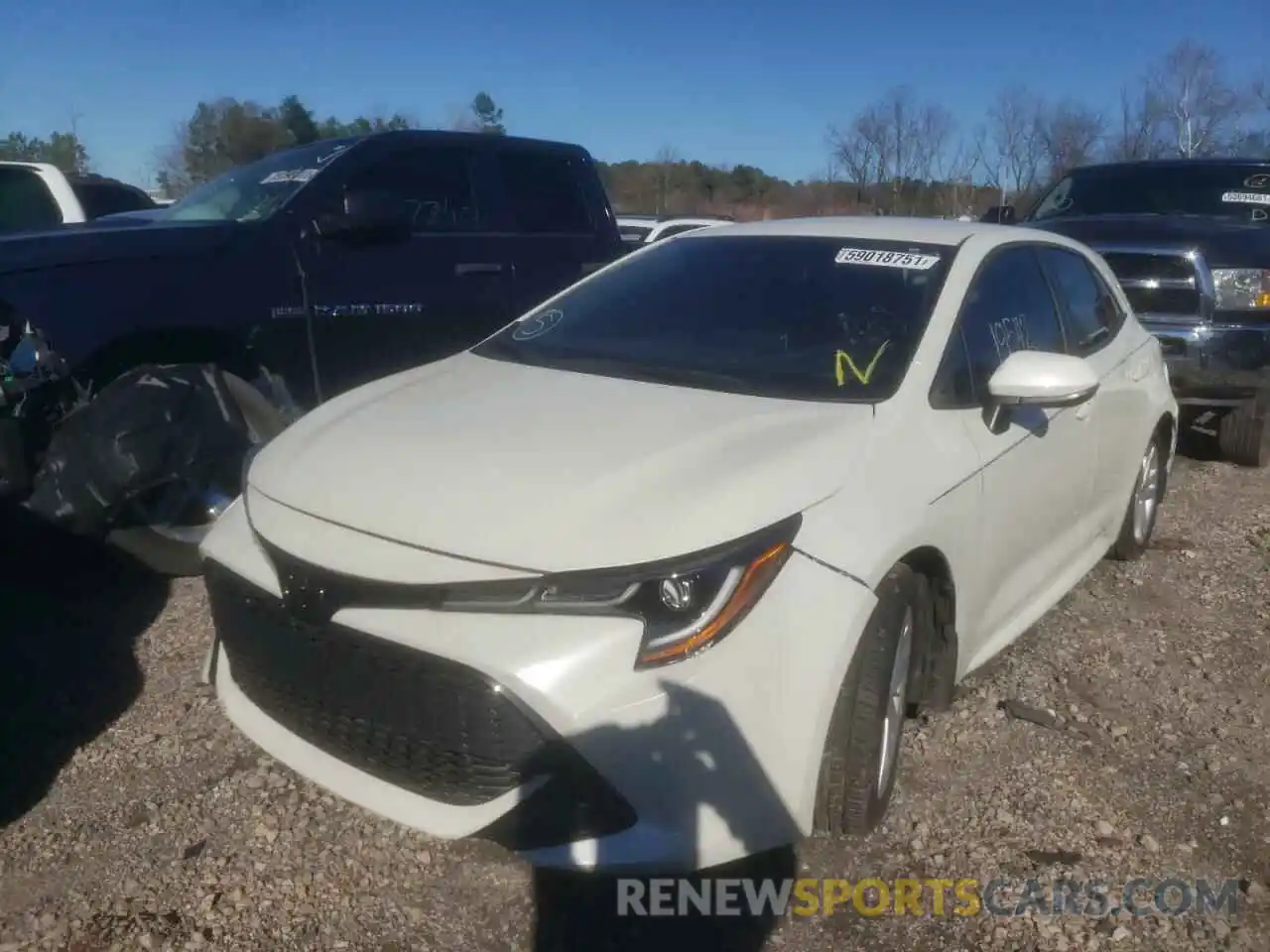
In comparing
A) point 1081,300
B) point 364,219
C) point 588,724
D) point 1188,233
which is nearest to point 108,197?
point 364,219

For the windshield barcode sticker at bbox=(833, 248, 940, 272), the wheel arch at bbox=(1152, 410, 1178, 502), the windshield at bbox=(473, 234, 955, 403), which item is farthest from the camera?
the wheel arch at bbox=(1152, 410, 1178, 502)

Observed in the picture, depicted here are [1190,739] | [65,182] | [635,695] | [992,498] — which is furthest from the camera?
[65,182]

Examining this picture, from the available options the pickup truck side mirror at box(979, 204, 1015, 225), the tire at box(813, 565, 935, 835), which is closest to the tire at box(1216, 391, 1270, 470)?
the pickup truck side mirror at box(979, 204, 1015, 225)

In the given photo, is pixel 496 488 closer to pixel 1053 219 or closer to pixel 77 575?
pixel 77 575

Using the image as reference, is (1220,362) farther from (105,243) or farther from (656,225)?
(656,225)

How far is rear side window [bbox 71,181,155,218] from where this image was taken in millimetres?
9891

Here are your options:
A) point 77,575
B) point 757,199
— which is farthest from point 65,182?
point 757,199

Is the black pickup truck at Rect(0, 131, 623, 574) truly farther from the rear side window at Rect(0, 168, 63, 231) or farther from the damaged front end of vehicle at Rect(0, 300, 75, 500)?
the rear side window at Rect(0, 168, 63, 231)

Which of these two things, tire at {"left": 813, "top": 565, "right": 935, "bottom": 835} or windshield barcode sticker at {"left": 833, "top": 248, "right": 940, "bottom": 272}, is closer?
tire at {"left": 813, "top": 565, "right": 935, "bottom": 835}

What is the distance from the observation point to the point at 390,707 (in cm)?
253

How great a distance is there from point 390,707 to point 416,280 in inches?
133

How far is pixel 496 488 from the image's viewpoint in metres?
2.66

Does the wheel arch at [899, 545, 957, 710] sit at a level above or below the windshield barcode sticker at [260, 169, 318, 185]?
below

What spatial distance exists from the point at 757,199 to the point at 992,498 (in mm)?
39742
